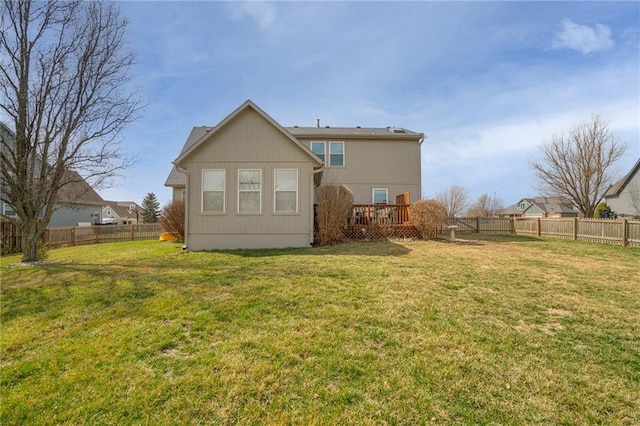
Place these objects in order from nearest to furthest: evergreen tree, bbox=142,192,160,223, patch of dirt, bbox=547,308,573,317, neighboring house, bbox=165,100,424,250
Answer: patch of dirt, bbox=547,308,573,317 → neighboring house, bbox=165,100,424,250 → evergreen tree, bbox=142,192,160,223

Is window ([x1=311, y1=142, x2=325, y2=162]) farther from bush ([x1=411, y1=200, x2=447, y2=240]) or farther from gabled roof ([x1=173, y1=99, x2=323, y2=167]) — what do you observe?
bush ([x1=411, y1=200, x2=447, y2=240])

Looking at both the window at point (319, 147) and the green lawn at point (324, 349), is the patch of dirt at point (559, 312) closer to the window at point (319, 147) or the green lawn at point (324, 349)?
the green lawn at point (324, 349)

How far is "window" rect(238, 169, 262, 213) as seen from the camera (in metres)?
10.7

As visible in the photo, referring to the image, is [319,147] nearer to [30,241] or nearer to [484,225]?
[484,225]

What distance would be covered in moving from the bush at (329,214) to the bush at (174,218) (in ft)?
24.0

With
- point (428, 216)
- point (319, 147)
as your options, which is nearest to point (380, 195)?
point (319, 147)

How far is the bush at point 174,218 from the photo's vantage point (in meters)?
14.5

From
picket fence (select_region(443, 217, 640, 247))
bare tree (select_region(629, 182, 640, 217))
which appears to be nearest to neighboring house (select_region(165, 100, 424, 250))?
picket fence (select_region(443, 217, 640, 247))

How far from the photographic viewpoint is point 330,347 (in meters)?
3.35

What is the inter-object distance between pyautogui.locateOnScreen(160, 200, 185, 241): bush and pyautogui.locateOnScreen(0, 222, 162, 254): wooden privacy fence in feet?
15.2

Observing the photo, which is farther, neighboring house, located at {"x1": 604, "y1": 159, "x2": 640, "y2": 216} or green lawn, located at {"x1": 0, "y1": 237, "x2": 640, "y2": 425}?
neighboring house, located at {"x1": 604, "y1": 159, "x2": 640, "y2": 216}

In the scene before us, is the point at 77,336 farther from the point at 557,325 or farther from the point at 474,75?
the point at 474,75

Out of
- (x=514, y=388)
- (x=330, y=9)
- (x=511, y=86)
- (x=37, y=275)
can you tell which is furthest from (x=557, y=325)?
(x=511, y=86)

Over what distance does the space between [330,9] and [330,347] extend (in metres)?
9.26
